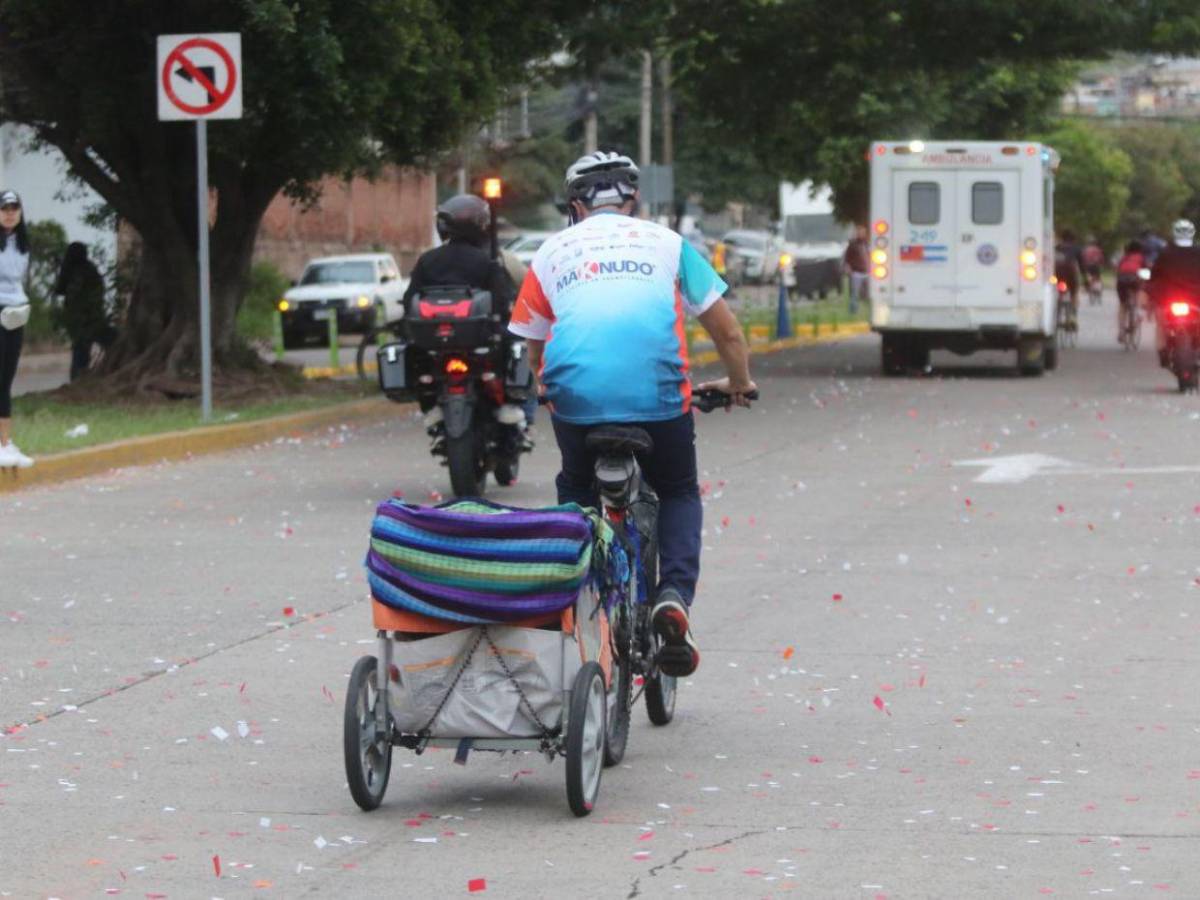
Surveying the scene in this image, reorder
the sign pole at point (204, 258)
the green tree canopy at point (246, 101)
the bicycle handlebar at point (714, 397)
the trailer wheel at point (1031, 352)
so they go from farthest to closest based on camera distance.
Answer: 1. the trailer wheel at point (1031, 352)
2. the green tree canopy at point (246, 101)
3. the sign pole at point (204, 258)
4. the bicycle handlebar at point (714, 397)

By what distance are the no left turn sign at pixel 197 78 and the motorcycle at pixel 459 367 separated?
4.75 m

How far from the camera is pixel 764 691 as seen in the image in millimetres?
8469

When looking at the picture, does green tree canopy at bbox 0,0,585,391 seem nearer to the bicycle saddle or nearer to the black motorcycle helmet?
the black motorcycle helmet

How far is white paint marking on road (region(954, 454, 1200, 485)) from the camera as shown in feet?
52.8

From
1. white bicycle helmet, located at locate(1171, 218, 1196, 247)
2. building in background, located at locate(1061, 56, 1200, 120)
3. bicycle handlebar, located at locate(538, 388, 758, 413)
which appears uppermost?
building in background, located at locate(1061, 56, 1200, 120)

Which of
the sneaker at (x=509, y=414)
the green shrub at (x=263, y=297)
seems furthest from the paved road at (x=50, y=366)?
the sneaker at (x=509, y=414)

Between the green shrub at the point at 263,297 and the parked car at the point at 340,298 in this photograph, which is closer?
the green shrub at the point at 263,297

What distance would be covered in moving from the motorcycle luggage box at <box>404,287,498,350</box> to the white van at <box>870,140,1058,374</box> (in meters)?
14.9

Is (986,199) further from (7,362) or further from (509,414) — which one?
(7,362)

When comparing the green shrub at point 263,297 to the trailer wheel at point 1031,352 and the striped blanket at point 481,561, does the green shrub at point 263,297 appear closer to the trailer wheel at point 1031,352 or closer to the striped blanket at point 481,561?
the trailer wheel at point 1031,352

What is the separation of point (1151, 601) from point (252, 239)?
540 inches

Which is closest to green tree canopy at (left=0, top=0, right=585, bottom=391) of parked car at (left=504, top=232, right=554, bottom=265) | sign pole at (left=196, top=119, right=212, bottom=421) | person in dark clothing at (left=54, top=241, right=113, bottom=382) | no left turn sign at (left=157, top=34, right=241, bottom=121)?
no left turn sign at (left=157, top=34, right=241, bottom=121)

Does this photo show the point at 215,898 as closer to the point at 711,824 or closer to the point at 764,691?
the point at 711,824

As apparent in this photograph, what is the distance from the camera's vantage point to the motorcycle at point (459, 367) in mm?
13758
